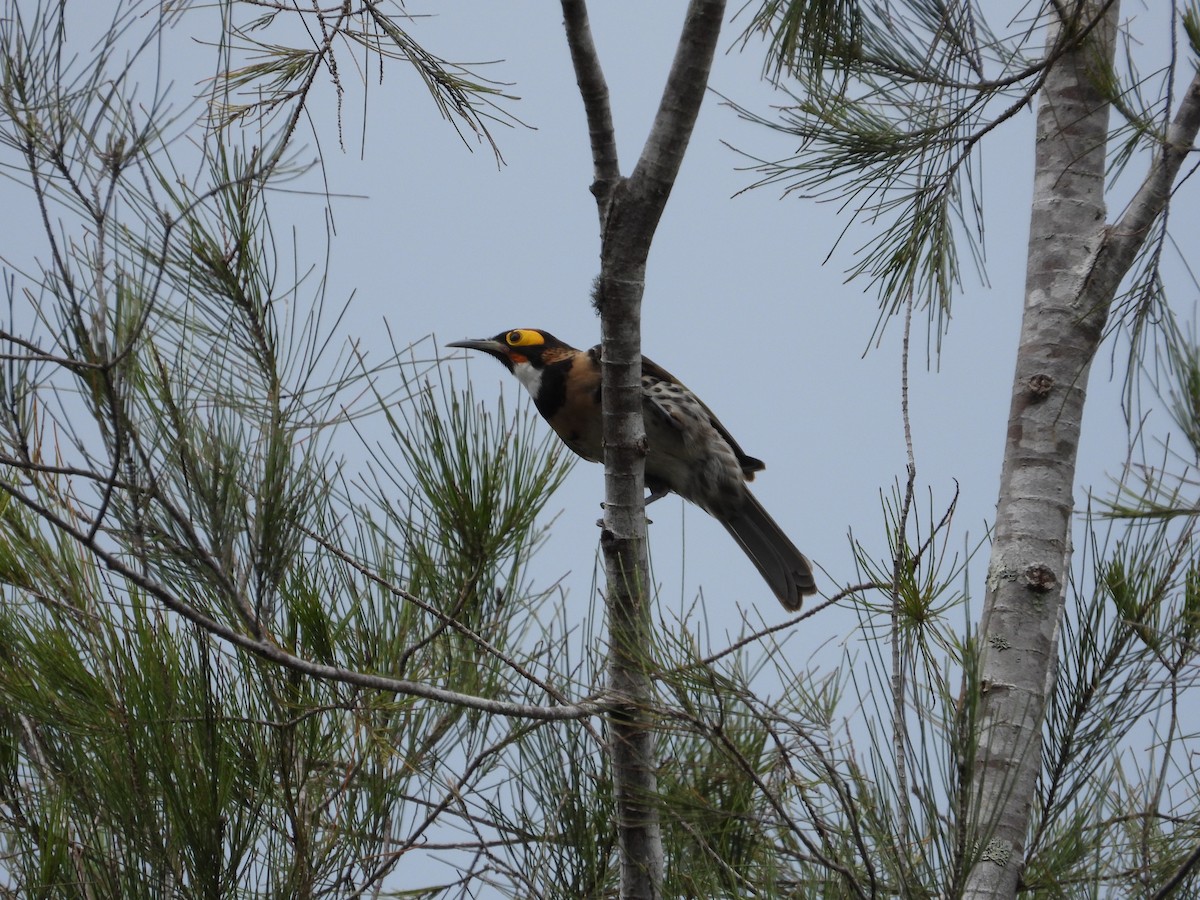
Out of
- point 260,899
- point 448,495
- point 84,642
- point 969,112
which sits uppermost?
point 969,112

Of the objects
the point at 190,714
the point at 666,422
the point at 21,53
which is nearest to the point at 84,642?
the point at 190,714

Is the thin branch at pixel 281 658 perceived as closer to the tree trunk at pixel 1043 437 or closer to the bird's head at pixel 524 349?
the tree trunk at pixel 1043 437

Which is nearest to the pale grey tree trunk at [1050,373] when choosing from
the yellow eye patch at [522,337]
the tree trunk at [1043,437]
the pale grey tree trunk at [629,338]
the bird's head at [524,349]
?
the tree trunk at [1043,437]

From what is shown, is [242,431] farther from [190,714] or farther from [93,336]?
[190,714]

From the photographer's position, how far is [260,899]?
7.38 ft

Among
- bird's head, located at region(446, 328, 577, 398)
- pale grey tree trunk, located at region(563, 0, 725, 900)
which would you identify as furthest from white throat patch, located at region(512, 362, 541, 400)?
pale grey tree trunk, located at region(563, 0, 725, 900)

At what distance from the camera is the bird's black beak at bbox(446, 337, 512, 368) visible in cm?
504

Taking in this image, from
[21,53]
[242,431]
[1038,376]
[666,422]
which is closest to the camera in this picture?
[21,53]

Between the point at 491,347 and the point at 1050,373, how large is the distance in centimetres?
284

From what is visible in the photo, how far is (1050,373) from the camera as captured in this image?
2547mm

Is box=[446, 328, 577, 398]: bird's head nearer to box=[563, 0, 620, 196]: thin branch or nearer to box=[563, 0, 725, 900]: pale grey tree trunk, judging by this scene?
box=[563, 0, 725, 900]: pale grey tree trunk

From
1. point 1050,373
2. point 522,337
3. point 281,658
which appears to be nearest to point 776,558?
point 522,337

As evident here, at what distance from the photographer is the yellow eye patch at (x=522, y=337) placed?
5013 millimetres

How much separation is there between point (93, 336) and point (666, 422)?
295 centimetres
